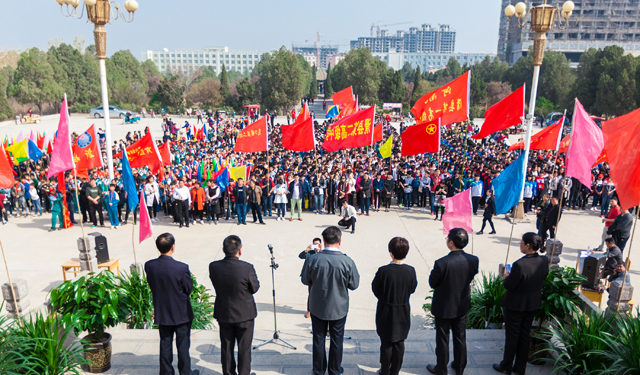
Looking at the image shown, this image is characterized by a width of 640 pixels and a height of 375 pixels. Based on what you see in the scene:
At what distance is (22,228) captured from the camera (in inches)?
507

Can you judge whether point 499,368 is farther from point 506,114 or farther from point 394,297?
point 506,114

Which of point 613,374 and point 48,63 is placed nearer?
point 613,374

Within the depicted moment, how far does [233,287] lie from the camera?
4207 millimetres

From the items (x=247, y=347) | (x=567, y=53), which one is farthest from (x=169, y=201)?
(x=567, y=53)

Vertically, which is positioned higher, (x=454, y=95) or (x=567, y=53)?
(x=567, y=53)

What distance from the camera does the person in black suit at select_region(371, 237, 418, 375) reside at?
4.08m

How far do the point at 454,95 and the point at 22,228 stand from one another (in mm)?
13108

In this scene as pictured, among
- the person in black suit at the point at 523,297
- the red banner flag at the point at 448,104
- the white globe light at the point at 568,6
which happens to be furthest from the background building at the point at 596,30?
the person in black suit at the point at 523,297

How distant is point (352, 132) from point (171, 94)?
50.9 meters

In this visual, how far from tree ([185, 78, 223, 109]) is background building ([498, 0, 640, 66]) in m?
62.8

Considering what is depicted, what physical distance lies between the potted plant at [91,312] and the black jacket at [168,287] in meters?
0.87

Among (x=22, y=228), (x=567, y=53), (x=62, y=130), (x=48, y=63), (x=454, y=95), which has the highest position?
(x=567, y=53)

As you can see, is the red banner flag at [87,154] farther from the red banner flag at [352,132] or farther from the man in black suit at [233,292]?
the man in black suit at [233,292]

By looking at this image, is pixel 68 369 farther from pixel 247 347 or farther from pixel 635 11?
pixel 635 11
